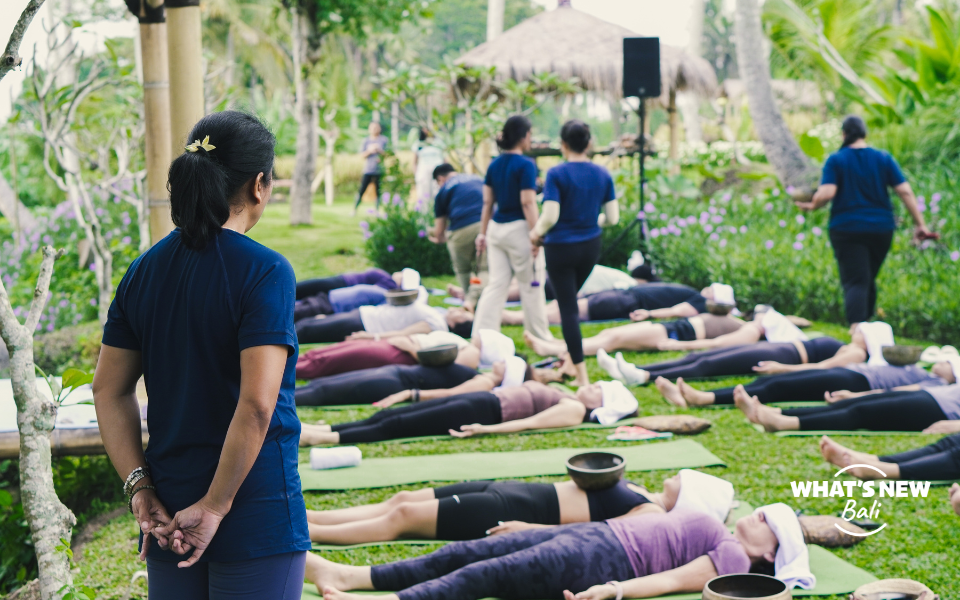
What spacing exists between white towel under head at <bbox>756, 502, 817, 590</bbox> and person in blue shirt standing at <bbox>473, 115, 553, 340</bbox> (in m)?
2.92

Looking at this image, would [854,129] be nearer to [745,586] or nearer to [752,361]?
[752,361]

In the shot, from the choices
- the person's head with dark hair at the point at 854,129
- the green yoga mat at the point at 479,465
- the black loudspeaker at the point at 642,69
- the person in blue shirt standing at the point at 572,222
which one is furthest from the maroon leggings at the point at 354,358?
the black loudspeaker at the point at 642,69

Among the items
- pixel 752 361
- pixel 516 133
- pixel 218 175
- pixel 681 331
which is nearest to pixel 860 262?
pixel 752 361

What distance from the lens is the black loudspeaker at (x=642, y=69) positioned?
8656 millimetres

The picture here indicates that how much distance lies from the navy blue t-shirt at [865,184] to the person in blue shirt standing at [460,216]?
2799 mm

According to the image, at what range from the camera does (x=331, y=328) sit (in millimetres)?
6137

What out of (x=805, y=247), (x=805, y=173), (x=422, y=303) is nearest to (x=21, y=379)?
(x=422, y=303)

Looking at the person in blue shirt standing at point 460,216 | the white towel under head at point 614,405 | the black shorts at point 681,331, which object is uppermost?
the person in blue shirt standing at point 460,216

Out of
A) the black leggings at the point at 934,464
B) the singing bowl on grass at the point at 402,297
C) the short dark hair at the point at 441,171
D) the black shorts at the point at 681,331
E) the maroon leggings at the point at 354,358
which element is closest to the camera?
the black leggings at the point at 934,464

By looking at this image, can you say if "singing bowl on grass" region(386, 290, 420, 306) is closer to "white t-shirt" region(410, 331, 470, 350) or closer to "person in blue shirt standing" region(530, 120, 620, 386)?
"white t-shirt" region(410, 331, 470, 350)

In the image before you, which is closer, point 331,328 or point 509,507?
point 509,507

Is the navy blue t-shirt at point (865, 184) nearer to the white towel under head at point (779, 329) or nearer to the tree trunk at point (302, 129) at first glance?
the white towel under head at point (779, 329)

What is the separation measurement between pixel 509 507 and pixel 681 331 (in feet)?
11.0

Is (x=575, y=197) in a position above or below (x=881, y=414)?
above
